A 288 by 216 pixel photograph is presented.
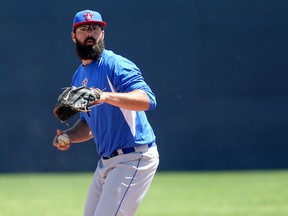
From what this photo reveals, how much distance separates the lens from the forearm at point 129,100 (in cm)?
457

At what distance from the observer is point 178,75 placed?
12523 millimetres

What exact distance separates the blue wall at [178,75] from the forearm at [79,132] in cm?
675

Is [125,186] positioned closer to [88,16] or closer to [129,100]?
[129,100]

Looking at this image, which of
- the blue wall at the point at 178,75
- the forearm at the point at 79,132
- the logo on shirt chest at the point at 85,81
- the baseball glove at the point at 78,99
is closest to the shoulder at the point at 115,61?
the logo on shirt chest at the point at 85,81

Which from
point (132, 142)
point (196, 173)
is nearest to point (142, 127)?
point (132, 142)

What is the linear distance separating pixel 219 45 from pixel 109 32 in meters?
1.86

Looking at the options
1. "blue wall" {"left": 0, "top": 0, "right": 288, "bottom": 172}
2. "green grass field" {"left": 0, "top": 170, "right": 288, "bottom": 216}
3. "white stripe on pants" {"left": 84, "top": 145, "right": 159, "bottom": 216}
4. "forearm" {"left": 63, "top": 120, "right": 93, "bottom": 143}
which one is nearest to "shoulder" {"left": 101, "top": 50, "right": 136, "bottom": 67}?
"white stripe on pants" {"left": 84, "top": 145, "right": 159, "bottom": 216}

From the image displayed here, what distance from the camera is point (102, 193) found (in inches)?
193

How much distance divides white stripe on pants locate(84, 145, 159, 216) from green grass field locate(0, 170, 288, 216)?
10.2 feet

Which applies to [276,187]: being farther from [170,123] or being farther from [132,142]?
[132,142]

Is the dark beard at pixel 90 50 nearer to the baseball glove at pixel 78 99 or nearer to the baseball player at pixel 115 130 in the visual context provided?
the baseball player at pixel 115 130

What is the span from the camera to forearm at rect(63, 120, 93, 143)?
5.49 metres

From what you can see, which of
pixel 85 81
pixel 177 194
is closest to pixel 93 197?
pixel 85 81

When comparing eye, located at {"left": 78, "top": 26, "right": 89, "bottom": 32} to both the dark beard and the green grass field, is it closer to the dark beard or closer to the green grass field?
the dark beard
